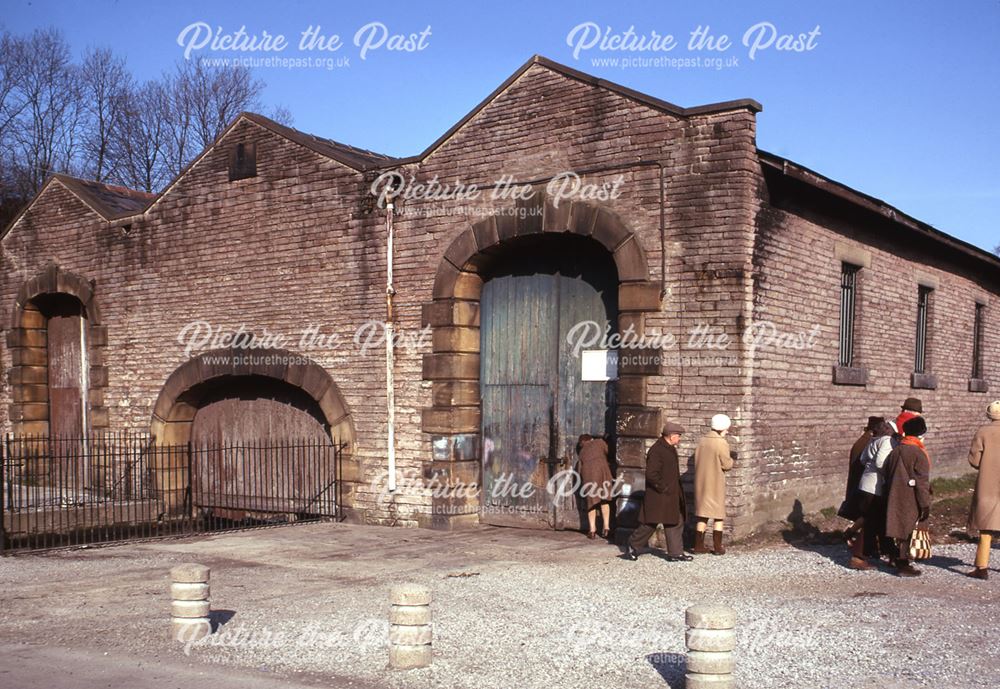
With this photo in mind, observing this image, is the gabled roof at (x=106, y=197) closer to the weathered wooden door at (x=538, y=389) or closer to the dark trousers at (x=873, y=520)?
the weathered wooden door at (x=538, y=389)

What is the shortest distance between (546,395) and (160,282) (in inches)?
302

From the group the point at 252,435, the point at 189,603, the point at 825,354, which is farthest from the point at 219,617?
the point at 825,354

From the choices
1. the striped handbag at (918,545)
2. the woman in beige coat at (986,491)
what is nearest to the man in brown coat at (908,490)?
the striped handbag at (918,545)

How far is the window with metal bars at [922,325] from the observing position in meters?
16.4

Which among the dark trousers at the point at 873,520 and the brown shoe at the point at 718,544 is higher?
the dark trousers at the point at 873,520

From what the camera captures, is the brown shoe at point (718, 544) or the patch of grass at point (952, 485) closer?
the brown shoe at point (718, 544)

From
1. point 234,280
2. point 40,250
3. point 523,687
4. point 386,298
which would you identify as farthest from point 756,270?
point 40,250

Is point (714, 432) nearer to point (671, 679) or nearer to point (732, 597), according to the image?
point (732, 597)

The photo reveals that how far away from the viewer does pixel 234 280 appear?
15.7m

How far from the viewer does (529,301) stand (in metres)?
13.3

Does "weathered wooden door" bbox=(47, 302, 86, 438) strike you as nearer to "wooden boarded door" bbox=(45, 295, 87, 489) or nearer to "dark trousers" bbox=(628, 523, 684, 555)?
"wooden boarded door" bbox=(45, 295, 87, 489)

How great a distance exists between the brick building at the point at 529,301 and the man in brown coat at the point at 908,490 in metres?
1.89

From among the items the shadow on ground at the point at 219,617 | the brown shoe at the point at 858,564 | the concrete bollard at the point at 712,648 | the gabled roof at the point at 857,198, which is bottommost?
the brown shoe at the point at 858,564

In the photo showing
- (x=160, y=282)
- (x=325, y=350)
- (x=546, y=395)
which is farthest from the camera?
(x=160, y=282)
